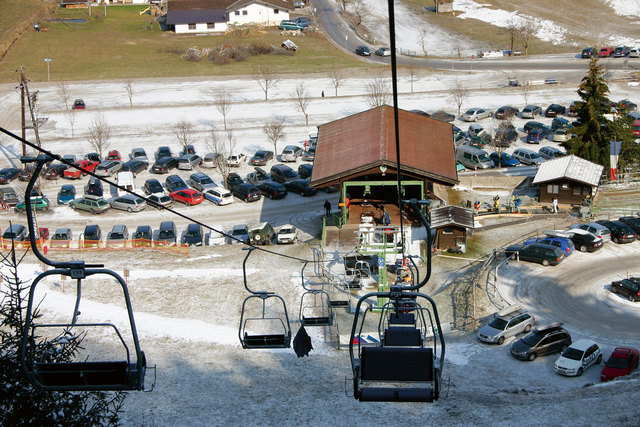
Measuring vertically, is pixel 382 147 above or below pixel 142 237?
above

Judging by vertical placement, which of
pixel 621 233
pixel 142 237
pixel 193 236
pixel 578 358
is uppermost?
pixel 578 358

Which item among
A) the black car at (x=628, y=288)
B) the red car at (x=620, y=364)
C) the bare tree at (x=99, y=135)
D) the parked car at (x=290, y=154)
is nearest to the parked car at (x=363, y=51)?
the bare tree at (x=99, y=135)

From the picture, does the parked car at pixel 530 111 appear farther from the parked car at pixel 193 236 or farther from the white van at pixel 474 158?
the parked car at pixel 193 236

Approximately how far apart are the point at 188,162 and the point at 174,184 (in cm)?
525

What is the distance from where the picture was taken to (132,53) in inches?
3782

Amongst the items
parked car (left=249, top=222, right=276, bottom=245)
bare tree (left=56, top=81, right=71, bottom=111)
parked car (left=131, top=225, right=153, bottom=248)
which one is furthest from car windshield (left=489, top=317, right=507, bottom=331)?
bare tree (left=56, top=81, right=71, bottom=111)

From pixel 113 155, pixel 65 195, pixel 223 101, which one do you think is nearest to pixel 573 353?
pixel 65 195

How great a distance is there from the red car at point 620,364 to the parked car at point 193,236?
24.9 metres

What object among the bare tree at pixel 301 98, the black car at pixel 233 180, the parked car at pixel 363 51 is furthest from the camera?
the parked car at pixel 363 51

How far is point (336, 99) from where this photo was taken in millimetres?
79625

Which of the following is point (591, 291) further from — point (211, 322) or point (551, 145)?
point (551, 145)

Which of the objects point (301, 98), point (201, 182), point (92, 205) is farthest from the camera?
point (301, 98)

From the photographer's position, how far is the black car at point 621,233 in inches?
1655

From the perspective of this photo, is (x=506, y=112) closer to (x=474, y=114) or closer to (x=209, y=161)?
(x=474, y=114)
